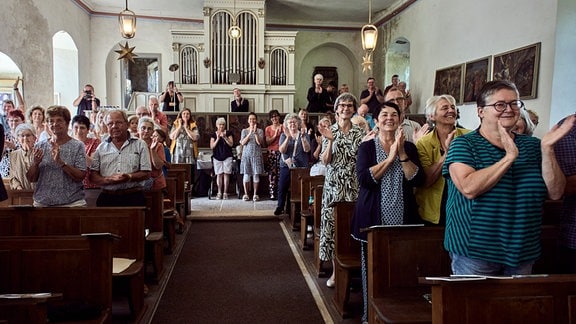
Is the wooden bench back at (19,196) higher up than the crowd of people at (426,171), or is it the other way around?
the crowd of people at (426,171)

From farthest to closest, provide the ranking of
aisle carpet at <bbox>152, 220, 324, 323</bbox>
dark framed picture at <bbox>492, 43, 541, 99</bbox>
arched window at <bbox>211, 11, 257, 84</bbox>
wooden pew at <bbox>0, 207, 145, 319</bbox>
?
arched window at <bbox>211, 11, 257, 84</bbox>, dark framed picture at <bbox>492, 43, 541, 99</bbox>, aisle carpet at <bbox>152, 220, 324, 323</bbox>, wooden pew at <bbox>0, 207, 145, 319</bbox>

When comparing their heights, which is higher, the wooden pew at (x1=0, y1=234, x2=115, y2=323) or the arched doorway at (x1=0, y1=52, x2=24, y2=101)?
the arched doorway at (x1=0, y1=52, x2=24, y2=101)

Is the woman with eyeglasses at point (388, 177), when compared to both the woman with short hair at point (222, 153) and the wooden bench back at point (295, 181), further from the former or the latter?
the woman with short hair at point (222, 153)

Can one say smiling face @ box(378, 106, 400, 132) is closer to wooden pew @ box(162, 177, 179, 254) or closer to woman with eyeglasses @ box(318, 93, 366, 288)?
woman with eyeglasses @ box(318, 93, 366, 288)

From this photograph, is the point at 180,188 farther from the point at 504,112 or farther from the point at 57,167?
the point at 504,112

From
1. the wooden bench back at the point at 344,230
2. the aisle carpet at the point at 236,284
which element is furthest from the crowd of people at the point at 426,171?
the aisle carpet at the point at 236,284

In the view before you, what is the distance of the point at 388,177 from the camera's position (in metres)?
2.79

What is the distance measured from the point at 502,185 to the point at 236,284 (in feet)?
9.52

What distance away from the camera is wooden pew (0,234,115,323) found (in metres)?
2.58

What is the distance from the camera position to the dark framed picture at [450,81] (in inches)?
349

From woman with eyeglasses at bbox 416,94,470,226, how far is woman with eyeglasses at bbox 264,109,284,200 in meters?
5.69

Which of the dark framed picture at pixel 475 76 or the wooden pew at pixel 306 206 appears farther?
the dark framed picture at pixel 475 76

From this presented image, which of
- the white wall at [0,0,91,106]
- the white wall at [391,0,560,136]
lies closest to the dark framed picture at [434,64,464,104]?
the white wall at [391,0,560,136]

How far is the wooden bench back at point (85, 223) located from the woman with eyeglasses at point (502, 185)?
2385mm
